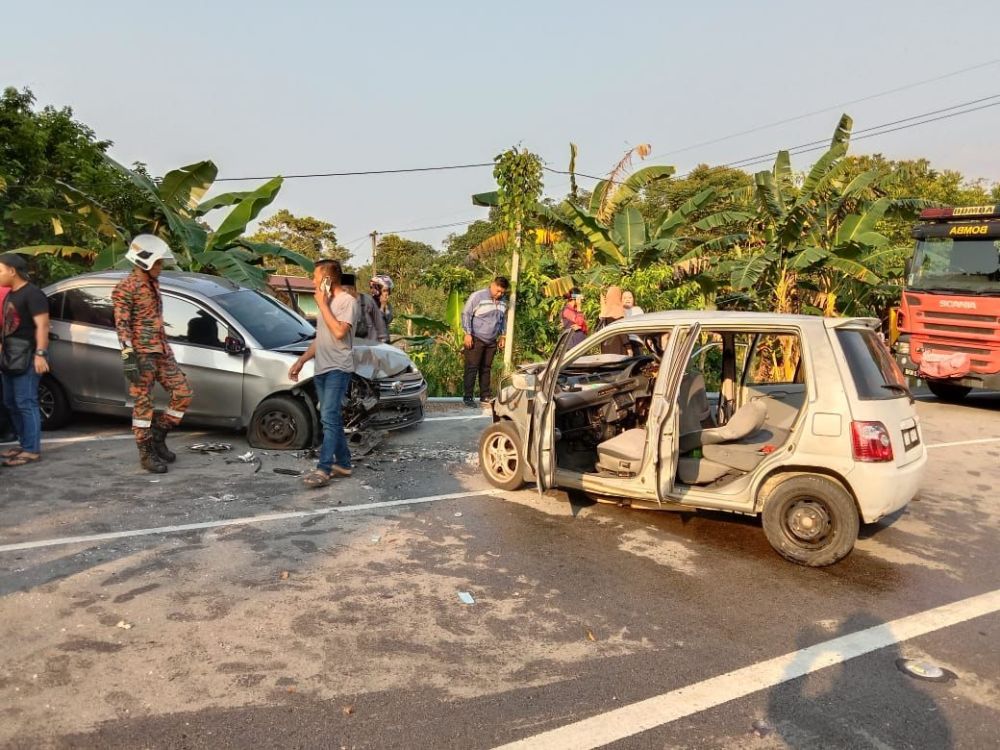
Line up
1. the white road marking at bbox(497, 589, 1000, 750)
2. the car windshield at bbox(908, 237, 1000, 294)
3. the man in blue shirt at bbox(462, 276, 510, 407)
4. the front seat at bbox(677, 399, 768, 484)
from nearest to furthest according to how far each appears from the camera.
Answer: the white road marking at bbox(497, 589, 1000, 750)
the front seat at bbox(677, 399, 768, 484)
the man in blue shirt at bbox(462, 276, 510, 407)
the car windshield at bbox(908, 237, 1000, 294)

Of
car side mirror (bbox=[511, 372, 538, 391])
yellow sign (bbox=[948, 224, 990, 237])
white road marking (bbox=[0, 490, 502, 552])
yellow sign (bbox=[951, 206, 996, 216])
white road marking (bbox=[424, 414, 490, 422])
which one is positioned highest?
yellow sign (bbox=[951, 206, 996, 216])

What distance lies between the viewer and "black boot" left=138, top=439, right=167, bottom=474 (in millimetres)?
6477

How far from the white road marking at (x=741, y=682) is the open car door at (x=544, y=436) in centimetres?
230

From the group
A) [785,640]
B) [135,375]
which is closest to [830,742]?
[785,640]

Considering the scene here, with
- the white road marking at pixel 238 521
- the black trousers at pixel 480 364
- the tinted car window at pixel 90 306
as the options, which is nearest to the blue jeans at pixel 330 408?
the white road marking at pixel 238 521

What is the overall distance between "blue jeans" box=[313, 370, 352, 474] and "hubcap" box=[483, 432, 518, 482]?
1.32m

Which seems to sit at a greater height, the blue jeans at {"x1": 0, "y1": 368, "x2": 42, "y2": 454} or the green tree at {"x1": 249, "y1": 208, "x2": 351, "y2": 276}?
the green tree at {"x1": 249, "y1": 208, "x2": 351, "y2": 276}

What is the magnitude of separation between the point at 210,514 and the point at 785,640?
13.2 feet

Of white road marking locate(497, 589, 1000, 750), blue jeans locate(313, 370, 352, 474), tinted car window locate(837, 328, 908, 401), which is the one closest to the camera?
white road marking locate(497, 589, 1000, 750)

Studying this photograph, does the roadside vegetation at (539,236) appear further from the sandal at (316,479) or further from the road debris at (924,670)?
the road debris at (924,670)

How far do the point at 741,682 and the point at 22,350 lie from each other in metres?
6.43

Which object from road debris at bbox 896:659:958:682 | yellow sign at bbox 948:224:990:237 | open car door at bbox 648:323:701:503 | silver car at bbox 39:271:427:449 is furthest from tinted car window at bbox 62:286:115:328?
yellow sign at bbox 948:224:990:237

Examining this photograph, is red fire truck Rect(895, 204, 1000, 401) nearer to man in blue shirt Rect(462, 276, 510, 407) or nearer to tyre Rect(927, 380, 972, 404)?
tyre Rect(927, 380, 972, 404)

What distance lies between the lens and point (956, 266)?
12500 millimetres
